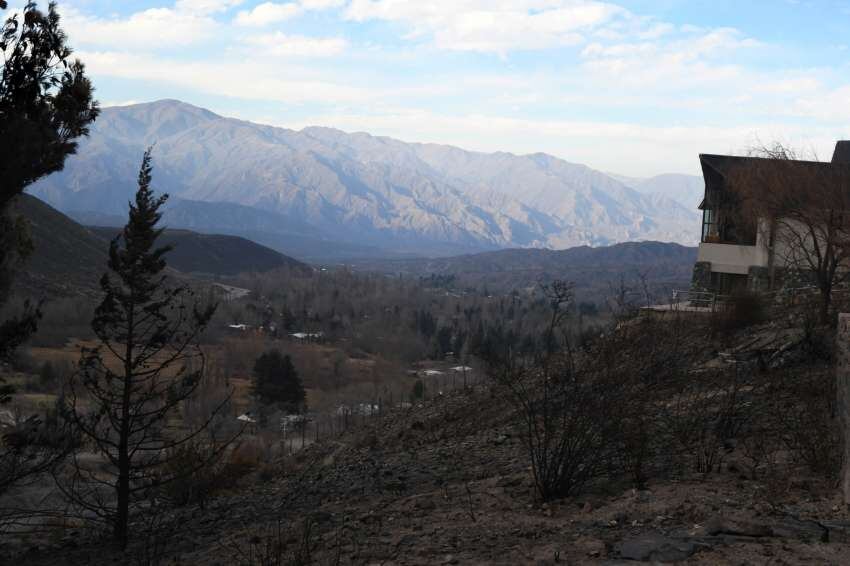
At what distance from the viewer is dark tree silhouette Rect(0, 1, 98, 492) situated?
425 inches

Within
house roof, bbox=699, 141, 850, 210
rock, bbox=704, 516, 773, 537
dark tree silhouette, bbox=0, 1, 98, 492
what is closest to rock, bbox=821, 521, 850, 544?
rock, bbox=704, 516, 773, 537

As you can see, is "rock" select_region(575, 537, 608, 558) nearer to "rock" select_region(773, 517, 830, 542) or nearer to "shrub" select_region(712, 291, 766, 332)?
"rock" select_region(773, 517, 830, 542)

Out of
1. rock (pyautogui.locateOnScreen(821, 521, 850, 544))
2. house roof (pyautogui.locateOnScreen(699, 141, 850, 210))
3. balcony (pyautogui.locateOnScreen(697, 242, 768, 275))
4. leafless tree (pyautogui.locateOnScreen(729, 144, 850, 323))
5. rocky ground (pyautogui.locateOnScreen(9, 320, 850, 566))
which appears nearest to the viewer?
rock (pyautogui.locateOnScreen(821, 521, 850, 544))

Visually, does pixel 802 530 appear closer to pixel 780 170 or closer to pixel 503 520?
pixel 503 520

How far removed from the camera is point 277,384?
65.5 m

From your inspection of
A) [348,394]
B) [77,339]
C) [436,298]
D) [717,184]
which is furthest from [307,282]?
[717,184]

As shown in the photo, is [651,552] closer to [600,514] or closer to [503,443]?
[600,514]

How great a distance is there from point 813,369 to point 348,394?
6350 centimetres

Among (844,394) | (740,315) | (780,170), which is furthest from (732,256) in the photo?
(844,394)

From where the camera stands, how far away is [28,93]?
11.4m

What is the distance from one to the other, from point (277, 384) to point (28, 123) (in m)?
56.1

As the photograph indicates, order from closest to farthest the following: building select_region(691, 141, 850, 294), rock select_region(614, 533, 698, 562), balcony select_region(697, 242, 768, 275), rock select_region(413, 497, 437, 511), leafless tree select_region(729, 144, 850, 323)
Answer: rock select_region(614, 533, 698, 562)
rock select_region(413, 497, 437, 511)
leafless tree select_region(729, 144, 850, 323)
building select_region(691, 141, 850, 294)
balcony select_region(697, 242, 768, 275)

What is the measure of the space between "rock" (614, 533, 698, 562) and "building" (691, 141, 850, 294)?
56.6 ft

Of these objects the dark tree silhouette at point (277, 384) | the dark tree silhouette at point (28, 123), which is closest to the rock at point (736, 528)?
the dark tree silhouette at point (28, 123)
